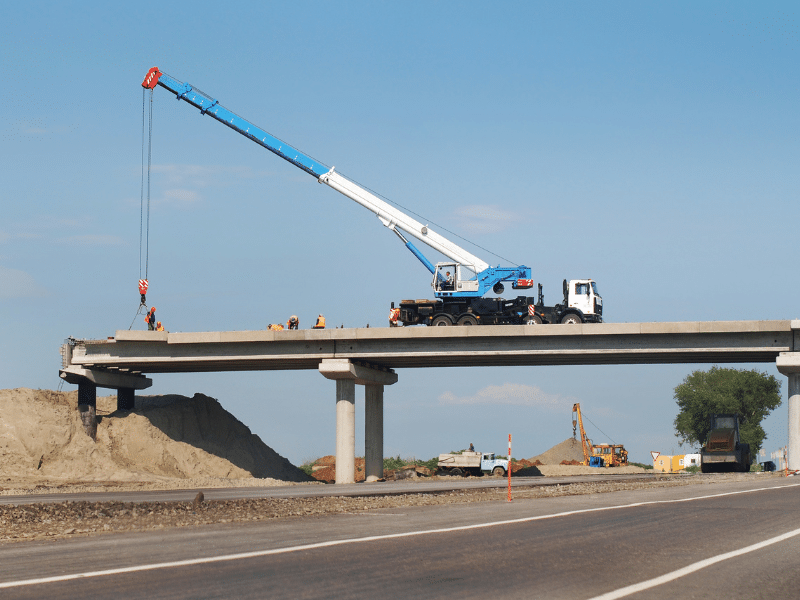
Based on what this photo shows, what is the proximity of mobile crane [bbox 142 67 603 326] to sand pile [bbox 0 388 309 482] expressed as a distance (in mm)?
14442

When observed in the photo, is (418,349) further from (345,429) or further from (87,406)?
(87,406)

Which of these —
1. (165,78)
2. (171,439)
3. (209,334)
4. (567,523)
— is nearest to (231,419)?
(171,439)

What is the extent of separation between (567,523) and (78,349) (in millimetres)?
39590

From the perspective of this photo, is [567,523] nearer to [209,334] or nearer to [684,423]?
[209,334]

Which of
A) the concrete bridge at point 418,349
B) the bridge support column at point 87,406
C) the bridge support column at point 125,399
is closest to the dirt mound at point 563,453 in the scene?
the concrete bridge at point 418,349

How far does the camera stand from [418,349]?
47438 millimetres

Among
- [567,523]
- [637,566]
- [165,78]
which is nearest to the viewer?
[637,566]

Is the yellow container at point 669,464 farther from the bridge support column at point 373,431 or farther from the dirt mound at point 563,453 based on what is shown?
the bridge support column at point 373,431

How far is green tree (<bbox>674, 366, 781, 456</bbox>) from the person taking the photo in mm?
107000

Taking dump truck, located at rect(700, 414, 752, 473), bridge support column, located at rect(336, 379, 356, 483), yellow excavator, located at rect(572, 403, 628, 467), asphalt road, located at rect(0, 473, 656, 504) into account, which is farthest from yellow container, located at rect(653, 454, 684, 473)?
asphalt road, located at rect(0, 473, 656, 504)

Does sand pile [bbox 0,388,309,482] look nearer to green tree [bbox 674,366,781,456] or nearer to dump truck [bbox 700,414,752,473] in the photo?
dump truck [bbox 700,414,752,473]

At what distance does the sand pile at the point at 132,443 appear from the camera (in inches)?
1848

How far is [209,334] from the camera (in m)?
47.7

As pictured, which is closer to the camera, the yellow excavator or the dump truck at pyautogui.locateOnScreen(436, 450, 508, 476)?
the dump truck at pyautogui.locateOnScreen(436, 450, 508, 476)
